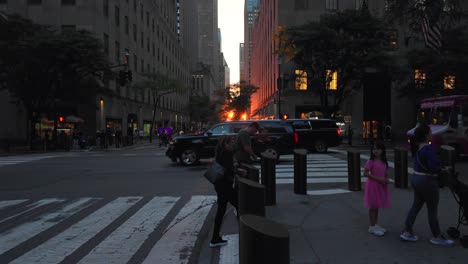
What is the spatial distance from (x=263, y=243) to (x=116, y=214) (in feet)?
20.5

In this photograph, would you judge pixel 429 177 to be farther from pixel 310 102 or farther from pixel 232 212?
pixel 310 102

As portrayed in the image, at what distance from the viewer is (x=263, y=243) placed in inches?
104

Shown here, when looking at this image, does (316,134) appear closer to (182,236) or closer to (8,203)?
(8,203)

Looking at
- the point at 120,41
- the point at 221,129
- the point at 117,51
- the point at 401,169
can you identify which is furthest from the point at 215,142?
the point at 120,41

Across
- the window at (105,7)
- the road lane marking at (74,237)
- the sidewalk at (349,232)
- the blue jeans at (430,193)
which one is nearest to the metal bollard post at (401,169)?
the sidewalk at (349,232)

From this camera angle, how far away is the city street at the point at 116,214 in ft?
18.9

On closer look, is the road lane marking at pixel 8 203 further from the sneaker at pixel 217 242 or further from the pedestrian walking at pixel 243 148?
the sneaker at pixel 217 242

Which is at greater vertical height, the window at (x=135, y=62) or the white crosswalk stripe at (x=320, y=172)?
the window at (x=135, y=62)

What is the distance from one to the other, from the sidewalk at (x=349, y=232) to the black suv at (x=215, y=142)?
754cm

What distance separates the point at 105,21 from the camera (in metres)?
41.1

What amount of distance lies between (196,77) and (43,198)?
151454 millimetres

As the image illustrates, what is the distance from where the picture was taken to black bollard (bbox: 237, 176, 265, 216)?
512 cm

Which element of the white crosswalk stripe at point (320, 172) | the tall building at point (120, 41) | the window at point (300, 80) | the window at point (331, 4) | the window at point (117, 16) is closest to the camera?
the white crosswalk stripe at point (320, 172)

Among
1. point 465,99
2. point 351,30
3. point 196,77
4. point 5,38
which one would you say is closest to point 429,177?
point 465,99
